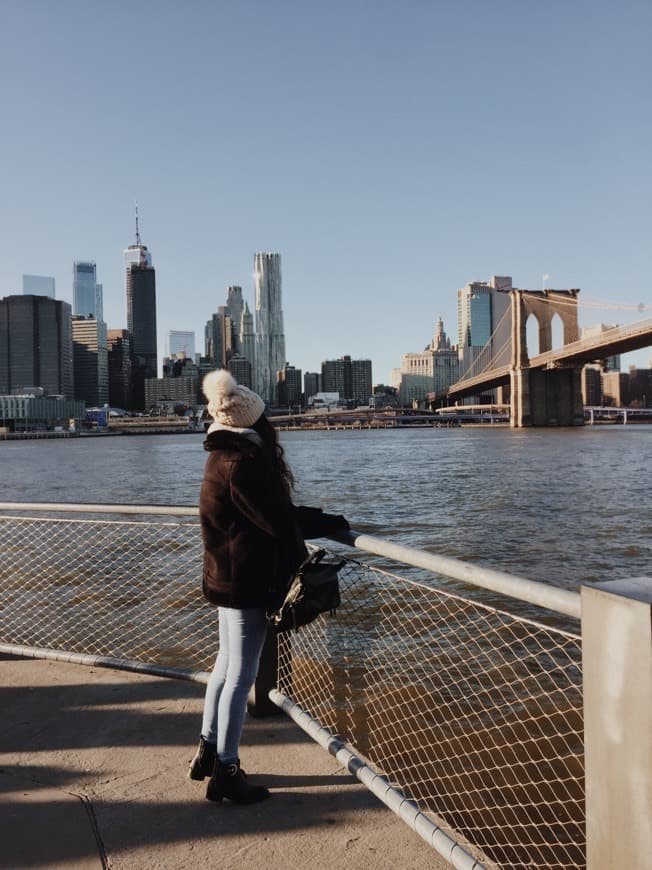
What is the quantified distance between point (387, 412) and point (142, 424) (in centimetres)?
5350

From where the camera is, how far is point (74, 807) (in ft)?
8.93

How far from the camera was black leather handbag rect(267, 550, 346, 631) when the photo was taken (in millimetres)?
2887

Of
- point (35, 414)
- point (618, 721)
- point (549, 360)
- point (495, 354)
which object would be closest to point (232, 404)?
point (618, 721)

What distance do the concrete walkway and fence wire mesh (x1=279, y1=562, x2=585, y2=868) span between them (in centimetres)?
33

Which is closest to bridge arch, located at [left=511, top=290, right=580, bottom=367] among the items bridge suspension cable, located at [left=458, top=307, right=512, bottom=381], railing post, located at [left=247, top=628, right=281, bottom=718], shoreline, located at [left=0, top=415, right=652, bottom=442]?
bridge suspension cable, located at [left=458, top=307, right=512, bottom=381]

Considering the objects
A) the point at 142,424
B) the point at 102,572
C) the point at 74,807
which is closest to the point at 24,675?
the point at 74,807

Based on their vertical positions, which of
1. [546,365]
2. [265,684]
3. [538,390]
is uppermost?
[546,365]

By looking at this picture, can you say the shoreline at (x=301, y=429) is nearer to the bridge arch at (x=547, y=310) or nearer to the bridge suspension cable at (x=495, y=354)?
the bridge suspension cable at (x=495, y=354)

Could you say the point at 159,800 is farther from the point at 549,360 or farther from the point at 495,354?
the point at 495,354

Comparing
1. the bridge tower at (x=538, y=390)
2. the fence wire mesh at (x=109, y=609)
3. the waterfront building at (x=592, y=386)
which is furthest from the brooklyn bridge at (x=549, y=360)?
the waterfront building at (x=592, y=386)

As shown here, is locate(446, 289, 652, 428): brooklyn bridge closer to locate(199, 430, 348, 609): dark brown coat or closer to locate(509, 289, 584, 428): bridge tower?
locate(509, 289, 584, 428): bridge tower

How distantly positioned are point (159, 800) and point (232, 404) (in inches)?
56.8

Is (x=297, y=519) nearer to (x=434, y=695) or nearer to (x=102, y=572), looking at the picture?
(x=434, y=695)

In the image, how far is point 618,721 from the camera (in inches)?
67.9
